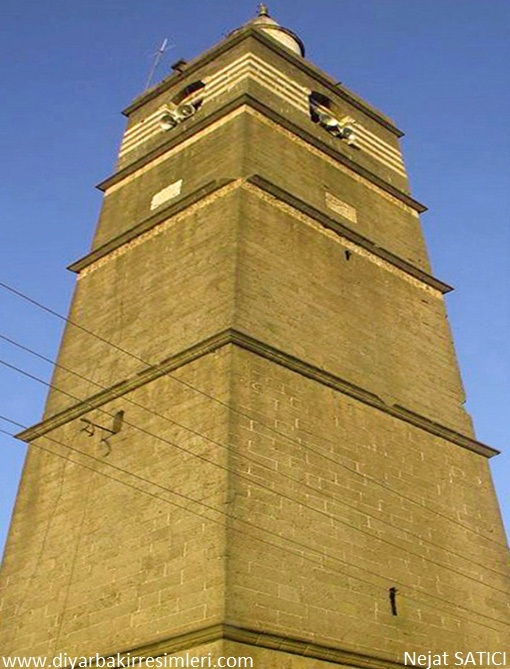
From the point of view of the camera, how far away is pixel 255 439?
32.6 ft

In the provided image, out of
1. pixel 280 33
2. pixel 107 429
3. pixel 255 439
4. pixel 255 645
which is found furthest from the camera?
pixel 280 33

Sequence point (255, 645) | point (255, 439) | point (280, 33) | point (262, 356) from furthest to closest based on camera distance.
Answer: point (280, 33) < point (262, 356) < point (255, 439) < point (255, 645)

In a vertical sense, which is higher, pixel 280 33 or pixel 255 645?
pixel 280 33

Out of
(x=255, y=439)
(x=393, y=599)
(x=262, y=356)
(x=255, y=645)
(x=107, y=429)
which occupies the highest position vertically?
(x=262, y=356)

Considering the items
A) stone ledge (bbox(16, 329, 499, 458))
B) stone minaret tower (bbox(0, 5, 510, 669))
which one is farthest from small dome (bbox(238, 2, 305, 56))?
stone ledge (bbox(16, 329, 499, 458))

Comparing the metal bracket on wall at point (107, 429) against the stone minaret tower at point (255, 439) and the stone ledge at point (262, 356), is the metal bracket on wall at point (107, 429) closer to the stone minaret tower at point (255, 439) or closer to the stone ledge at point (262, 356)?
the stone minaret tower at point (255, 439)

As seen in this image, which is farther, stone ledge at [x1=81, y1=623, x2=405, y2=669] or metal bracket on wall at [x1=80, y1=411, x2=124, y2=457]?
metal bracket on wall at [x1=80, y1=411, x2=124, y2=457]

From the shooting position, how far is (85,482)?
11.1 meters

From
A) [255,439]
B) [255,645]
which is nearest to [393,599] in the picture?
[255,645]

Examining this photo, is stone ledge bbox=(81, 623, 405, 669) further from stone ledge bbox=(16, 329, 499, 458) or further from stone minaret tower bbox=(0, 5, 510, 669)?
stone ledge bbox=(16, 329, 499, 458)

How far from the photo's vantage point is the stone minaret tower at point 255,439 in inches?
360

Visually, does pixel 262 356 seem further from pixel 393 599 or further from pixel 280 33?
pixel 280 33

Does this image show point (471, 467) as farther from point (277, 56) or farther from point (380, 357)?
point (277, 56)

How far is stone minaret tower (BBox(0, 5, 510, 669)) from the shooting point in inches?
360
